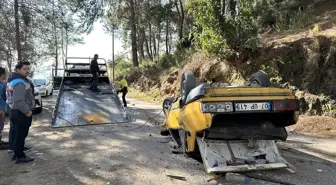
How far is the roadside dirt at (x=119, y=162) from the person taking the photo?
4.68 metres

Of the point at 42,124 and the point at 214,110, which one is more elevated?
the point at 214,110

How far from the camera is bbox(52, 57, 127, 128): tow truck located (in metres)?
9.85

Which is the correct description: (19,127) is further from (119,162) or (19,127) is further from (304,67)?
(304,67)

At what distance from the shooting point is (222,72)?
46.5 feet

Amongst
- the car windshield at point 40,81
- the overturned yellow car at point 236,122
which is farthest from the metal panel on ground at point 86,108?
the car windshield at point 40,81

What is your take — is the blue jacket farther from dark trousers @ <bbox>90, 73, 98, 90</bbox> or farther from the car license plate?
dark trousers @ <bbox>90, 73, 98, 90</bbox>

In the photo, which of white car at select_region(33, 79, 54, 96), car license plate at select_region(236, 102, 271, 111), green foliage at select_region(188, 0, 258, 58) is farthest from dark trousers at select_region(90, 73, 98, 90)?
car license plate at select_region(236, 102, 271, 111)

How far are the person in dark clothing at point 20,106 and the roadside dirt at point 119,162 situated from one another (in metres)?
0.33

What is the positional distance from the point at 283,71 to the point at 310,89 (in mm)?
1527

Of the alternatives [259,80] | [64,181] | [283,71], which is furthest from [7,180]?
[283,71]

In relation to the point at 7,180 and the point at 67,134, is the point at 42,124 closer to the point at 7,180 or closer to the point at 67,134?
the point at 67,134

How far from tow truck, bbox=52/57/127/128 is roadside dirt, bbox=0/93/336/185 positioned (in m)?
1.57

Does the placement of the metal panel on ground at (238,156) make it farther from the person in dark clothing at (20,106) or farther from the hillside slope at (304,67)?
the hillside slope at (304,67)

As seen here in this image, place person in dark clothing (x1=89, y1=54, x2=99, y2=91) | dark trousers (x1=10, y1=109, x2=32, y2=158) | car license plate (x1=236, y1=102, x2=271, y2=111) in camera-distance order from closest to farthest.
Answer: car license plate (x1=236, y1=102, x2=271, y2=111)
dark trousers (x1=10, y1=109, x2=32, y2=158)
person in dark clothing (x1=89, y1=54, x2=99, y2=91)
